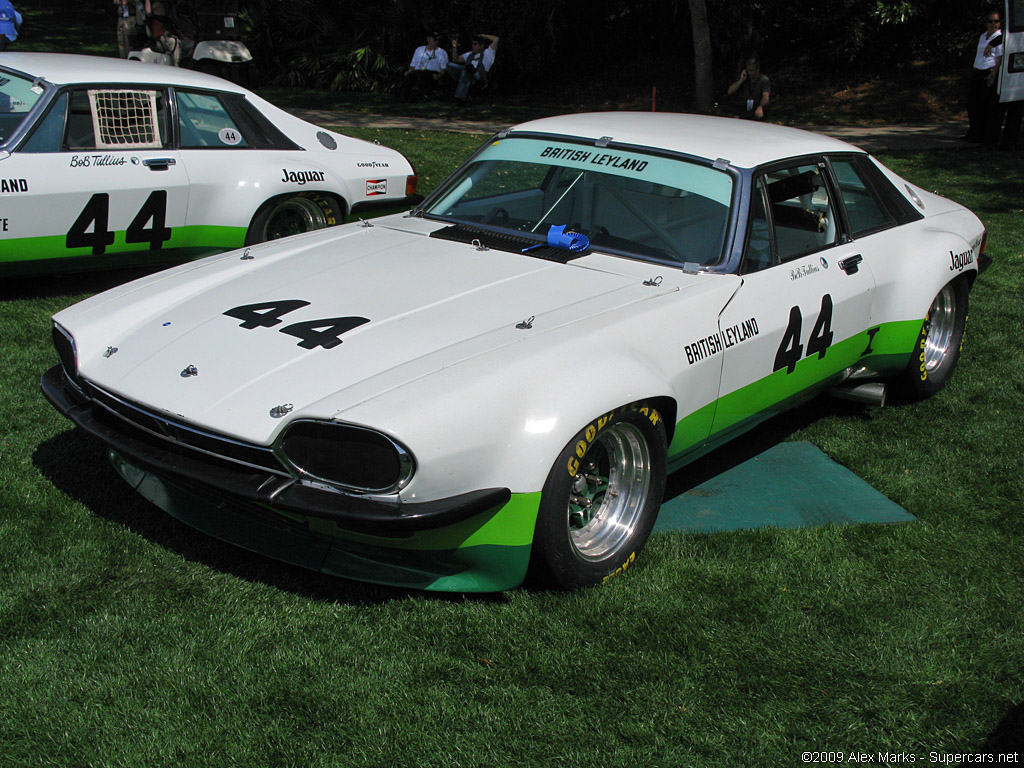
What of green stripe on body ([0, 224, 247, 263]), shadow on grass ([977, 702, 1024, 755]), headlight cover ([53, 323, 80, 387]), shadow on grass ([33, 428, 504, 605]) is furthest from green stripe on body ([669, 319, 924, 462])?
green stripe on body ([0, 224, 247, 263])

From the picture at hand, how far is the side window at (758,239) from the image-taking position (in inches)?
154

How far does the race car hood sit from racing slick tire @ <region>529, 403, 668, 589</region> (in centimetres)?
41

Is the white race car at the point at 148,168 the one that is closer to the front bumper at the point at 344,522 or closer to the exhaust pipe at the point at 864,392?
the front bumper at the point at 344,522

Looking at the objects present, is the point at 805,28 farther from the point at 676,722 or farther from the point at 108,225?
the point at 676,722

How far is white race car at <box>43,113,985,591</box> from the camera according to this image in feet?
9.43

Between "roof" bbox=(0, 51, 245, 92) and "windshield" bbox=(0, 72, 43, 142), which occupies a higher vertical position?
"roof" bbox=(0, 51, 245, 92)

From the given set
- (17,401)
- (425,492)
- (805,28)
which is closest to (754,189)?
(425,492)

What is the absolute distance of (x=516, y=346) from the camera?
3.16 meters

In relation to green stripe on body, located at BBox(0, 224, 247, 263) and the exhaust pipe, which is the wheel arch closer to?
green stripe on body, located at BBox(0, 224, 247, 263)

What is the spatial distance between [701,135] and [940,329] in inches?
76.0

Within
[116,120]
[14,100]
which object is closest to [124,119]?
[116,120]

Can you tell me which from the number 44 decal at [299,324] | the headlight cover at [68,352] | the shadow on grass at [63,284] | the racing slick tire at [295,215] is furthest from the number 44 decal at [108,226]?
the number 44 decal at [299,324]

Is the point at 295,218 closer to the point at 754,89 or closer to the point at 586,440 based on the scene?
the point at 586,440

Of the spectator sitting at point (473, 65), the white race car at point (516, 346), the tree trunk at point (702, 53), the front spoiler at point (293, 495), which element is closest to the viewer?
the front spoiler at point (293, 495)
